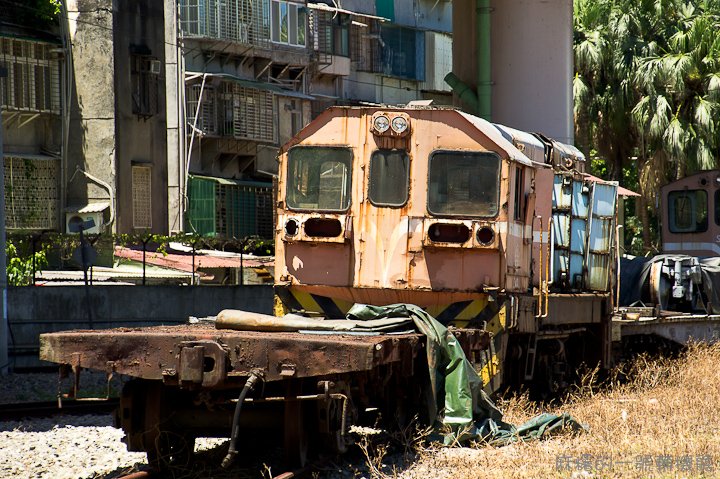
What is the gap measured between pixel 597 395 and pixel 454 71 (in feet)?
44.4

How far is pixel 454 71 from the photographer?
26.7 meters

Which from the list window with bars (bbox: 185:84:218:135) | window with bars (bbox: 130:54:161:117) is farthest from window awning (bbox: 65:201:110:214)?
window with bars (bbox: 185:84:218:135)

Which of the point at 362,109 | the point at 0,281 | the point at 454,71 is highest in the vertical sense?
the point at 454,71

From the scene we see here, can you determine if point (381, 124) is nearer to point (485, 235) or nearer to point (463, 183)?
point (463, 183)

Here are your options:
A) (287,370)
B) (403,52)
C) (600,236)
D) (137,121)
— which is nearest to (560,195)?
(600,236)

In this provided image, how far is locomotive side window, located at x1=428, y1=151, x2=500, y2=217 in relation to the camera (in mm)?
12148

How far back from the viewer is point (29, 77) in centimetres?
3222

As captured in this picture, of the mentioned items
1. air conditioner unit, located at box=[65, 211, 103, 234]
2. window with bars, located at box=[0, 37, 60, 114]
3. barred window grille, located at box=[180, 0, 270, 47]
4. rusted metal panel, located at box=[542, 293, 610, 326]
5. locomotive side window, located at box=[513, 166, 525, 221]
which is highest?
barred window grille, located at box=[180, 0, 270, 47]

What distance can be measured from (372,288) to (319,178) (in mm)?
1289

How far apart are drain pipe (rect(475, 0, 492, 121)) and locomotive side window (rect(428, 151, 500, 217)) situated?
13.0 m

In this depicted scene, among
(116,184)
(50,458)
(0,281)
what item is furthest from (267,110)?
(50,458)

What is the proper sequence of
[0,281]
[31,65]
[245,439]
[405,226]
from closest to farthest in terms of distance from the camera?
1. [245,439]
2. [405,226]
3. [0,281]
4. [31,65]

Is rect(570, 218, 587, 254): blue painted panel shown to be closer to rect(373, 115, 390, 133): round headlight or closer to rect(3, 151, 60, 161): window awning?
rect(373, 115, 390, 133): round headlight

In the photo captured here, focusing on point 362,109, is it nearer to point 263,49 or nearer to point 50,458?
point 50,458
